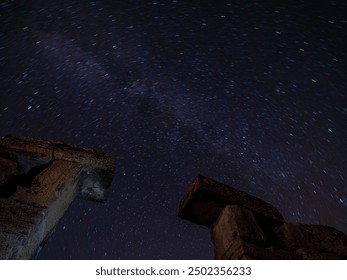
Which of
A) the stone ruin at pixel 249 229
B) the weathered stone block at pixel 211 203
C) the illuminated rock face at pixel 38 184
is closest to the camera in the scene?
the illuminated rock face at pixel 38 184

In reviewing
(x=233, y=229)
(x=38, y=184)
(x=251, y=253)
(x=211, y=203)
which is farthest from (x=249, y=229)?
(x=38, y=184)

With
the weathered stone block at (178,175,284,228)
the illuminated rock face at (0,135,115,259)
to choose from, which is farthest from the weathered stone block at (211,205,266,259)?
the illuminated rock face at (0,135,115,259)

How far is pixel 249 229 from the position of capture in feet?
9.93

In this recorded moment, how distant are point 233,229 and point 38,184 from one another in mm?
2128

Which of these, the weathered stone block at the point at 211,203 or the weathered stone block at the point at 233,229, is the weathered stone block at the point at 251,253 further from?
the weathered stone block at the point at 211,203

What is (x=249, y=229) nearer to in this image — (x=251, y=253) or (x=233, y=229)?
(x=233, y=229)

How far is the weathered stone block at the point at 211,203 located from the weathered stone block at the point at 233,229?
13cm

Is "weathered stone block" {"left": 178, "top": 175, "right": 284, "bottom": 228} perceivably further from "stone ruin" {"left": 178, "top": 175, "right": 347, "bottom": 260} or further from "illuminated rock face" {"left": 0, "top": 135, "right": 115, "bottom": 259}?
"illuminated rock face" {"left": 0, "top": 135, "right": 115, "bottom": 259}

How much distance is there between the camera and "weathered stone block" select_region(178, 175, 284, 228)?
11.4 ft

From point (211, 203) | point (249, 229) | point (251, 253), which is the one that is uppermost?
point (251, 253)

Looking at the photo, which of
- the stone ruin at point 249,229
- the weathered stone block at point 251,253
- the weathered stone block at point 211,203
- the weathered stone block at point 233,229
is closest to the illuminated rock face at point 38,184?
the weathered stone block at point 211,203

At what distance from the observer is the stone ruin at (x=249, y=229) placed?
9.35ft

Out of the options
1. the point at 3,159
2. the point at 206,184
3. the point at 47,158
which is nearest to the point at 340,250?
the point at 206,184
